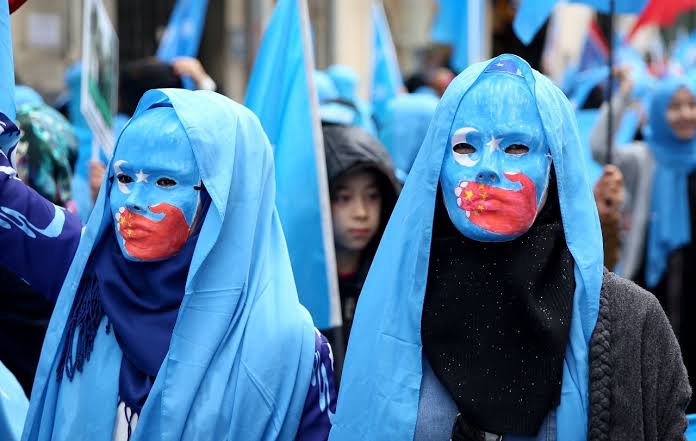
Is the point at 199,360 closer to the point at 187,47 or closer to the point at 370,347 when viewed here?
the point at 370,347

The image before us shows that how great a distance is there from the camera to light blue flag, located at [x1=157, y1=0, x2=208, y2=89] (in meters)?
8.39

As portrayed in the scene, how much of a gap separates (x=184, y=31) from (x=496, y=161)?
6.00 m

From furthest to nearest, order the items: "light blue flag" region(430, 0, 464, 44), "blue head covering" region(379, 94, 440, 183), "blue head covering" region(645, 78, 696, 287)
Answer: "light blue flag" region(430, 0, 464, 44) < "blue head covering" region(645, 78, 696, 287) < "blue head covering" region(379, 94, 440, 183)

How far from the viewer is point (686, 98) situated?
7.03m

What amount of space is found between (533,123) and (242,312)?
0.88 m

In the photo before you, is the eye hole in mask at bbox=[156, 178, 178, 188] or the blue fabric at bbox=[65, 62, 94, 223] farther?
the blue fabric at bbox=[65, 62, 94, 223]

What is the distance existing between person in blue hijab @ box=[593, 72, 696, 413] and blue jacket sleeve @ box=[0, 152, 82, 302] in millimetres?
3939

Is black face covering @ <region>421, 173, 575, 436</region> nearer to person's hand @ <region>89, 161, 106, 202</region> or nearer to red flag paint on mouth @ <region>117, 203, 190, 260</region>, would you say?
red flag paint on mouth @ <region>117, 203, 190, 260</region>

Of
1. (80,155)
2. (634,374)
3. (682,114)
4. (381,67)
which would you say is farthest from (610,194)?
(381,67)

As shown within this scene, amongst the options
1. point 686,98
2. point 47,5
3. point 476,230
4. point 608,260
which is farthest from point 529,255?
point 47,5

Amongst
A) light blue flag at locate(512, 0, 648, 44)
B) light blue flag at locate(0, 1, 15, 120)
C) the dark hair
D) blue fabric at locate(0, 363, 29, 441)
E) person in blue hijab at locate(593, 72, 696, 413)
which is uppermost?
light blue flag at locate(0, 1, 15, 120)

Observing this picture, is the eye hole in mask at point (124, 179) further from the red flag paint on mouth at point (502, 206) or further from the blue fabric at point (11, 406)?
the red flag paint on mouth at point (502, 206)

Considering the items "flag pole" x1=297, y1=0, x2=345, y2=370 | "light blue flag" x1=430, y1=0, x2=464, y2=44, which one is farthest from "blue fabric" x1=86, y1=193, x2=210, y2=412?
"light blue flag" x1=430, y1=0, x2=464, y2=44

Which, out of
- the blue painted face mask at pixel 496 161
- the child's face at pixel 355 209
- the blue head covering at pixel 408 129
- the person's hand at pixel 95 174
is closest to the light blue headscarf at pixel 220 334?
the blue painted face mask at pixel 496 161
